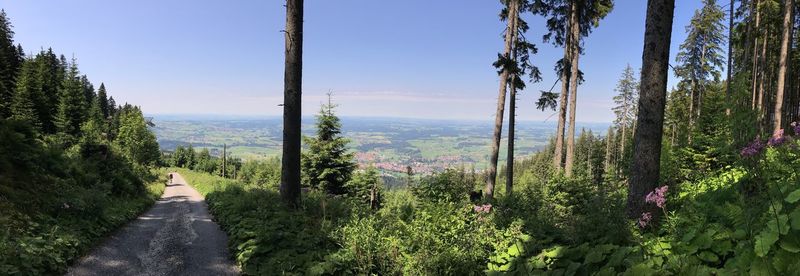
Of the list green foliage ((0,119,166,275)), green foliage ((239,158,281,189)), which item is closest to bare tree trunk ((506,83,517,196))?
green foliage ((0,119,166,275))

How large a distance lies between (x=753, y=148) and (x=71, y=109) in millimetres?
64871

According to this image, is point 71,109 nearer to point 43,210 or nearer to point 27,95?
point 27,95

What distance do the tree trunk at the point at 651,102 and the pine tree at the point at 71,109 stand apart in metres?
58.9

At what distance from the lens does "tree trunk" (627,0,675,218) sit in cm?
579

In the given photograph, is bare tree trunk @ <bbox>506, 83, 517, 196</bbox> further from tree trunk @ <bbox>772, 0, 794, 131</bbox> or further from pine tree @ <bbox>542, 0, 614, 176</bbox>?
tree trunk @ <bbox>772, 0, 794, 131</bbox>

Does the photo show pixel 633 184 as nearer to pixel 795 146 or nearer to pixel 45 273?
pixel 795 146

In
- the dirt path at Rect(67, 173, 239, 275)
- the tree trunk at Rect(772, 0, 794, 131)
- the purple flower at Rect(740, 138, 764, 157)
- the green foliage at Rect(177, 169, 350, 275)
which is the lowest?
the dirt path at Rect(67, 173, 239, 275)

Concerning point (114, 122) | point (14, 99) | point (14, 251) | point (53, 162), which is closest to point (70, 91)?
point (14, 99)

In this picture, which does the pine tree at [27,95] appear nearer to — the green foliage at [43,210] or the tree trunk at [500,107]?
the green foliage at [43,210]

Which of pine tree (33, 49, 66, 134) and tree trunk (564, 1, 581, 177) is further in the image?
pine tree (33, 49, 66, 134)

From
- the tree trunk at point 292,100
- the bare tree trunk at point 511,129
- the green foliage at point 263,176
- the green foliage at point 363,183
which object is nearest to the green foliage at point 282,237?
the tree trunk at point 292,100

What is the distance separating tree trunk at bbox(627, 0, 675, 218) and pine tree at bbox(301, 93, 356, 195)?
21161 mm

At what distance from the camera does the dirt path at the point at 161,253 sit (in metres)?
6.36

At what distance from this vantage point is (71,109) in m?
50.2
